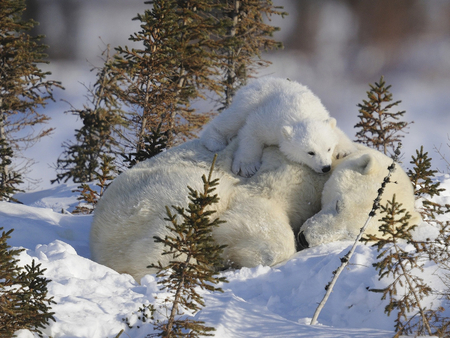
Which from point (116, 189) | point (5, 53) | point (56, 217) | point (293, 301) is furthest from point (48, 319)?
point (5, 53)

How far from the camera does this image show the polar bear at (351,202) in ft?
15.1

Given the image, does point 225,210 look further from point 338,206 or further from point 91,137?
point 91,137

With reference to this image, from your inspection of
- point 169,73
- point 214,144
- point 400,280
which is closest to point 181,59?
point 169,73

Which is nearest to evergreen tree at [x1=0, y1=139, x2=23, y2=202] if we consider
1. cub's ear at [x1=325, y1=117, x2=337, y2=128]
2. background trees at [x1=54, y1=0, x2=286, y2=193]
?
background trees at [x1=54, y1=0, x2=286, y2=193]

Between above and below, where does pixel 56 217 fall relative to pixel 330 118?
below

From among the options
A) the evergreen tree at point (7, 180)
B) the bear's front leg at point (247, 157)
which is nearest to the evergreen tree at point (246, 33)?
the evergreen tree at point (7, 180)

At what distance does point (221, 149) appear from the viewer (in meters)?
5.68

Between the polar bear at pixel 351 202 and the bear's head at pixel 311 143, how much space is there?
0.27m

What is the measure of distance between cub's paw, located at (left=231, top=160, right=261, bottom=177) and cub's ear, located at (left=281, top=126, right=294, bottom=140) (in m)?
0.50

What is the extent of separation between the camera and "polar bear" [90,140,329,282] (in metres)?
4.49

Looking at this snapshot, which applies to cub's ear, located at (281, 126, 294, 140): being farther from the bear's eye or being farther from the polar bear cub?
the bear's eye

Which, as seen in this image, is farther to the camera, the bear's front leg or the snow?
the bear's front leg

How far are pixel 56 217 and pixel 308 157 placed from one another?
4.05 metres

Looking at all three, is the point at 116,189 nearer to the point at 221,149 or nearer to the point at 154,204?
the point at 154,204
